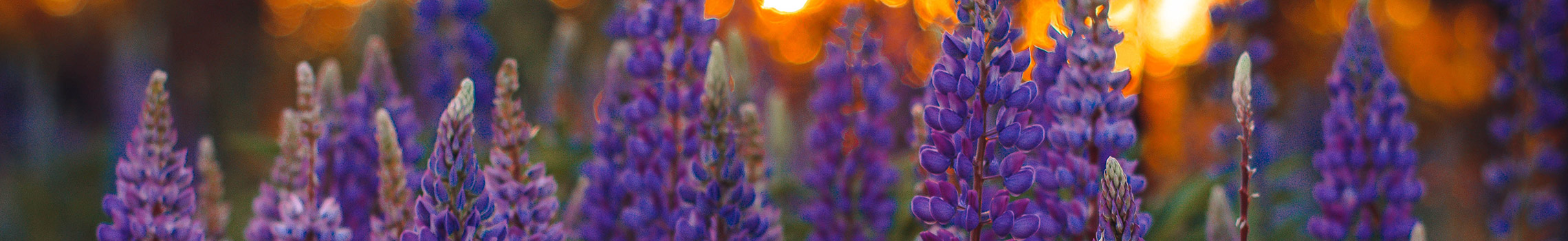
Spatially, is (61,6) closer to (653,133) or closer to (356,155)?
(356,155)

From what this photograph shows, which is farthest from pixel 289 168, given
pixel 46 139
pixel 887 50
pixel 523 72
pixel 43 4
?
pixel 43 4

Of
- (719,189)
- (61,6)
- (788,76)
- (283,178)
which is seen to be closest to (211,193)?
(283,178)

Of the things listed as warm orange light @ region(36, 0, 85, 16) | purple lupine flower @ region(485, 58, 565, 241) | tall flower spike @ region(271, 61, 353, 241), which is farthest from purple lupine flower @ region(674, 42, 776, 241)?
warm orange light @ region(36, 0, 85, 16)

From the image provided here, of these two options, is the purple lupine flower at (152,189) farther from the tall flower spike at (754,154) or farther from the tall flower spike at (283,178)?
the tall flower spike at (754,154)

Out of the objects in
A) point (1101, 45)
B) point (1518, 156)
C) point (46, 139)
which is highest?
point (46, 139)

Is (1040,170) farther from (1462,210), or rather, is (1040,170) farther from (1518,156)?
(1462,210)

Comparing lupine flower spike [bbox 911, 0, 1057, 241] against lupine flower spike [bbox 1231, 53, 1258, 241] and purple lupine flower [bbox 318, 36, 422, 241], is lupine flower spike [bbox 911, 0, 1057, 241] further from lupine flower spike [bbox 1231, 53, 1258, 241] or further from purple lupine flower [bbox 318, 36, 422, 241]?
purple lupine flower [bbox 318, 36, 422, 241]

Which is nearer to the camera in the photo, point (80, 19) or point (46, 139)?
point (46, 139)
